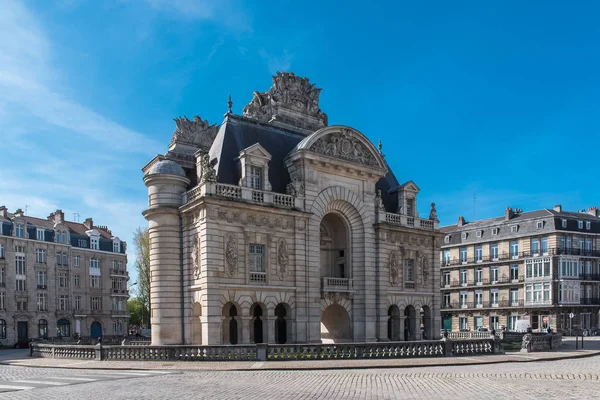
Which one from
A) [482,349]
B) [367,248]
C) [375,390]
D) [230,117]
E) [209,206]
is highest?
[230,117]

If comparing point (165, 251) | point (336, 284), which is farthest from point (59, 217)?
point (336, 284)

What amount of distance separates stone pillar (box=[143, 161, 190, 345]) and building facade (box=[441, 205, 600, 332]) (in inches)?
1677

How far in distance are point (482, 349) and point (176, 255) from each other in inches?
680

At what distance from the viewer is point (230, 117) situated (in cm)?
3391

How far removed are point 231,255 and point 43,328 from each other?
36.6m

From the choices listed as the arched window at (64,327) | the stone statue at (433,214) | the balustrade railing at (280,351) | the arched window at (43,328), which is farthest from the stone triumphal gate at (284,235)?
the arched window at (64,327)

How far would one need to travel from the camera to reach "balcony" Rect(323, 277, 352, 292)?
33750mm

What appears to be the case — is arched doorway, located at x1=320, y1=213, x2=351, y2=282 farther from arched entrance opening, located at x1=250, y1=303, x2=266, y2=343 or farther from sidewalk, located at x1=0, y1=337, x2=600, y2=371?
sidewalk, located at x1=0, y1=337, x2=600, y2=371

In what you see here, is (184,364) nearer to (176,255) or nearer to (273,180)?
(176,255)

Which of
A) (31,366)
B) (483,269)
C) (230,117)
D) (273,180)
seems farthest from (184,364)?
(483,269)

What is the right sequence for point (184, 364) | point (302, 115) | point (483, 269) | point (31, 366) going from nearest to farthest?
point (184, 364) → point (31, 366) → point (302, 115) → point (483, 269)

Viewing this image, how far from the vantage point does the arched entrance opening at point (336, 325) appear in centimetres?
3541

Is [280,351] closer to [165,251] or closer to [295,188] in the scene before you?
[165,251]

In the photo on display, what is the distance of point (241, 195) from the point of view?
3022 cm
